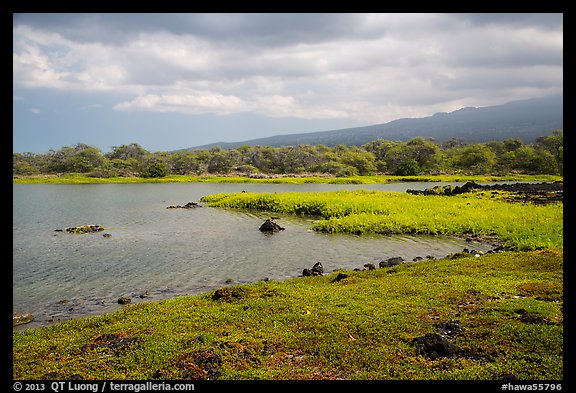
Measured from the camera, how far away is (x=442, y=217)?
36.0 m

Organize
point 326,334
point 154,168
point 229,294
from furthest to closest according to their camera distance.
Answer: point 154,168 → point 229,294 → point 326,334

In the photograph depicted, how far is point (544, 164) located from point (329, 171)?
64.2 meters

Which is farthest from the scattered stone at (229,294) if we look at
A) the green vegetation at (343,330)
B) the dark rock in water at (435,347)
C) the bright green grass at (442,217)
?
the bright green grass at (442,217)

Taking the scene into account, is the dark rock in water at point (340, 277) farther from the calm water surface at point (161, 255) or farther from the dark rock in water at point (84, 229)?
the dark rock in water at point (84, 229)

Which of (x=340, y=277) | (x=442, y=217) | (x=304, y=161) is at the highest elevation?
(x=304, y=161)

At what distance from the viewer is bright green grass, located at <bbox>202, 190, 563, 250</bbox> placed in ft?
94.9

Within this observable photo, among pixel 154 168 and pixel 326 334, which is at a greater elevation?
pixel 154 168

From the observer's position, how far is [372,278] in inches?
697

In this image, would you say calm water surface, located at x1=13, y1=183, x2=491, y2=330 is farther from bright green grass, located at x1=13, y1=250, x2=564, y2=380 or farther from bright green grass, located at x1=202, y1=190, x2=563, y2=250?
bright green grass, located at x1=13, y1=250, x2=564, y2=380

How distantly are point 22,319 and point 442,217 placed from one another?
108ft

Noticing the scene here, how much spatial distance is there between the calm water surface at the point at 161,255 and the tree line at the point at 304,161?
3523 inches

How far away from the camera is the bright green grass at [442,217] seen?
94.9 ft

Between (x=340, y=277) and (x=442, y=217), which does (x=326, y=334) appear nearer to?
(x=340, y=277)

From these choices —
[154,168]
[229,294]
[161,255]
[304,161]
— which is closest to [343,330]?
[229,294]
